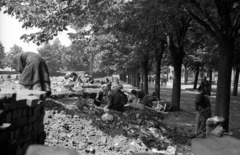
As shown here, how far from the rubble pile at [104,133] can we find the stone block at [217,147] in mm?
3544

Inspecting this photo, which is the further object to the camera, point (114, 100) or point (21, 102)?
point (114, 100)

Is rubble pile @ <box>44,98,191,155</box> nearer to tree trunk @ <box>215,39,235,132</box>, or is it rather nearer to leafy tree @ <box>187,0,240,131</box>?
tree trunk @ <box>215,39,235,132</box>

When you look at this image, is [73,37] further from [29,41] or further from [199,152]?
[199,152]

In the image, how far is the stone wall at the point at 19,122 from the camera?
4020 mm

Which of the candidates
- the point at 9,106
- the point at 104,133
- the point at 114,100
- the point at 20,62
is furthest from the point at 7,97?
the point at 114,100

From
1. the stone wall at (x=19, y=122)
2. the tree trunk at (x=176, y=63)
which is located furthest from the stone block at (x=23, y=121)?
the tree trunk at (x=176, y=63)

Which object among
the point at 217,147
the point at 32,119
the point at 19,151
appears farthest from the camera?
the point at 32,119

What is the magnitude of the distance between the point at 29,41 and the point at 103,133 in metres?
4.24

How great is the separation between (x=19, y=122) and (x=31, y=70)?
7.55 feet

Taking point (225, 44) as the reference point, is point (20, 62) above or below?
below

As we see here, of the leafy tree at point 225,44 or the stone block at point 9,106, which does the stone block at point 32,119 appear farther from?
the leafy tree at point 225,44

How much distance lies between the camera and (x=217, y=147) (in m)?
3.60

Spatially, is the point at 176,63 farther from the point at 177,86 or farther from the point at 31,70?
the point at 31,70

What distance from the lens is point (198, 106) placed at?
A: 356 inches
